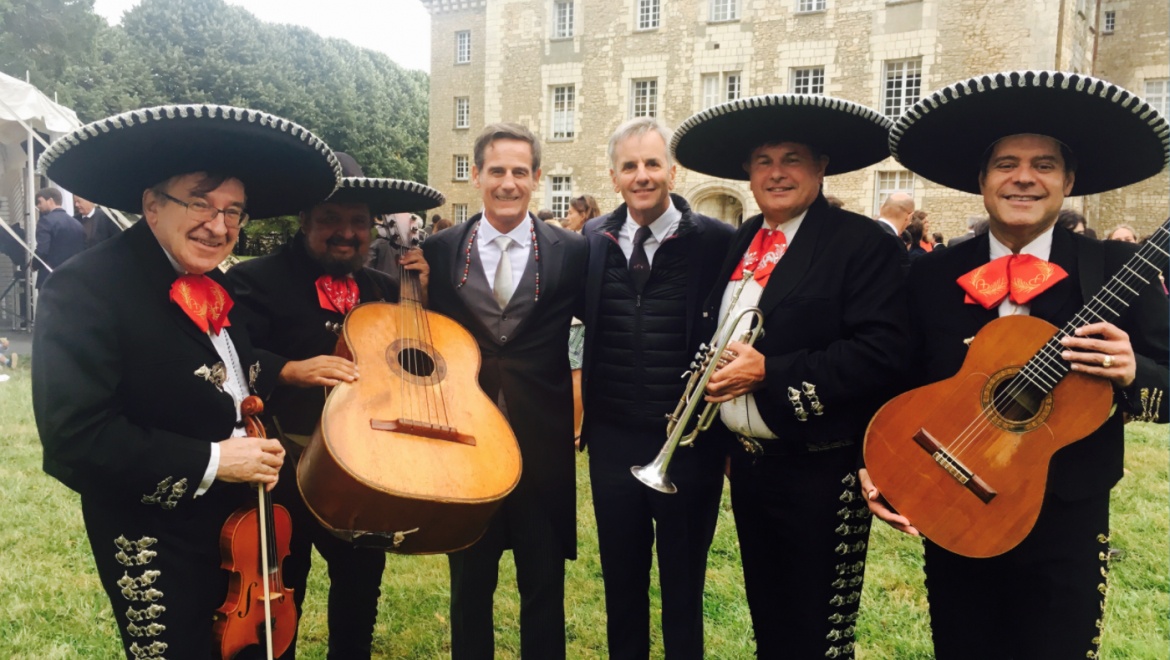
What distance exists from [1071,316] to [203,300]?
3029mm

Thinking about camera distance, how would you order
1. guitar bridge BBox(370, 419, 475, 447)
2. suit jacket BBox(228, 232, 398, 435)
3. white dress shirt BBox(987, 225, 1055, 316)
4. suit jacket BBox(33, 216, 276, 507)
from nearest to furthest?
suit jacket BBox(33, 216, 276, 507) → white dress shirt BBox(987, 225, 1055, 316) → guitar bridge BBox(370, 419, 475, 447) → suit jacket BBox(228, 232, 398, 435)

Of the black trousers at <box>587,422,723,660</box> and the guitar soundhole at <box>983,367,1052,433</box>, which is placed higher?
the guitar soundhole at <box>983,367,1052,433</box>

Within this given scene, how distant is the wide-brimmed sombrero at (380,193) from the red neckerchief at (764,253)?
1476 mm

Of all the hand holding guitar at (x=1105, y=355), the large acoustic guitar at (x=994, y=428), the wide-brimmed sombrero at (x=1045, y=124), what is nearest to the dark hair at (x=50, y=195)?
the wide-brimmed sombrero at (x=1045, y=124)

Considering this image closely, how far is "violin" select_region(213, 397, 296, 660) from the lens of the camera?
8.41ft

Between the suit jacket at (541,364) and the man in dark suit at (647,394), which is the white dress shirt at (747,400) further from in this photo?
the suit jacket at (541,364)

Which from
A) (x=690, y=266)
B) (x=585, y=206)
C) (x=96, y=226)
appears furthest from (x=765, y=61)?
(x=690, y=266)

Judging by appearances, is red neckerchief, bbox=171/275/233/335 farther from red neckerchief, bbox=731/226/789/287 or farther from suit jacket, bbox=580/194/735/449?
red neckerchief, bbox=731/226/789/287

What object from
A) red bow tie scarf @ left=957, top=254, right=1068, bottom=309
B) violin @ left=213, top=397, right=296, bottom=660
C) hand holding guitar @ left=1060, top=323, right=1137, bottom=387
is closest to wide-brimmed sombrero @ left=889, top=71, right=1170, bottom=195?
red bow tie scarf @ left=957, top=254, right=1068, bottom=309

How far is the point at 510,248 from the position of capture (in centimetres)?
381

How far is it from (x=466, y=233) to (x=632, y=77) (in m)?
26.7

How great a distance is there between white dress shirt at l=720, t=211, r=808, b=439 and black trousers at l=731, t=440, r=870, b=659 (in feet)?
0.45

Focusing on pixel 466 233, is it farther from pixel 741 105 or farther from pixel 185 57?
pixel 185 57

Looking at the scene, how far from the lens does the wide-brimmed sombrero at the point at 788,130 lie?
10.0ft
